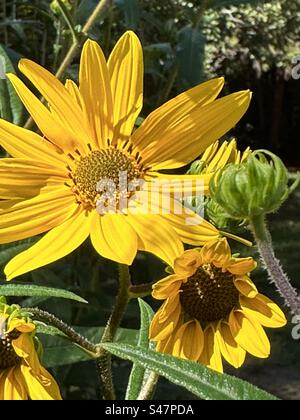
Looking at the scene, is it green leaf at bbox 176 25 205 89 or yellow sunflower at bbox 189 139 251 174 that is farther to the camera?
green leaf at bbox 176 25 205 89

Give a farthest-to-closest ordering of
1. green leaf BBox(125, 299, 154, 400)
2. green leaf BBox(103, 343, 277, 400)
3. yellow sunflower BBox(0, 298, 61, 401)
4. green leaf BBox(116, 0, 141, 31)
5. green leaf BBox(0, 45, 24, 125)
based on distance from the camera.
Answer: green leaf BBox(116, 0, 141, 31)
green leaf BBox(0, 45, 24, 125)
green leaf BBox(125, 299, 154, 400)
yellow sunflower BBox(0, 298, 61, 401)
green leaf BBox(103, 343, 277, 400)

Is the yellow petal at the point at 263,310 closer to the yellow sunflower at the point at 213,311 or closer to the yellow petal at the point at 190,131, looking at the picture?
the yellow sunflower at the point at 213,311

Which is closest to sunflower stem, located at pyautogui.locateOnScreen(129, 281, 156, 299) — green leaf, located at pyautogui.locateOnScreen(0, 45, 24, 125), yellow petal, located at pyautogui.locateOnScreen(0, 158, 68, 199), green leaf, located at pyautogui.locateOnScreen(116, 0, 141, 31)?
yellow petal, located at pyautogui.locateOnScreen(0, 158, 68, 199)

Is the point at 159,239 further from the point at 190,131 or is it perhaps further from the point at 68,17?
the point at 68,17

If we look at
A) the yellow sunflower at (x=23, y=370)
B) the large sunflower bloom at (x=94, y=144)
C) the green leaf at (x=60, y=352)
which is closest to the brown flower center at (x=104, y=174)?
the large sunflower bloom at (x=94, y=144)

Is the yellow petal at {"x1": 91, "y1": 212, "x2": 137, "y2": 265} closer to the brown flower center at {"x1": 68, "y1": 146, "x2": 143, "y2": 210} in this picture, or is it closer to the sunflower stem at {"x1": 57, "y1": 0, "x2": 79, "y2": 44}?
the brown flower center at {"x1": 68, "y1": 146, "x2": 143, "y2": 210}

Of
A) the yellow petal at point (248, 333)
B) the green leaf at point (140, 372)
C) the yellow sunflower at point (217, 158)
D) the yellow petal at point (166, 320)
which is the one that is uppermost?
the yellow sunflower at point (217, 158)

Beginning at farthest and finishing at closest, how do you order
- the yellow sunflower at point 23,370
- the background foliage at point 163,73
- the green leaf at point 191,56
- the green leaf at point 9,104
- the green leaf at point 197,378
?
the green leaf at point 191,56, the background foliage at point 163,73, the green leaf at point 9,104, the yellow sunflower at point 23,370, the green leaf at point 197,378
